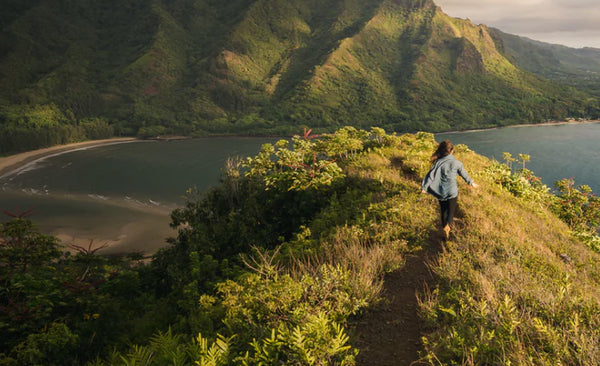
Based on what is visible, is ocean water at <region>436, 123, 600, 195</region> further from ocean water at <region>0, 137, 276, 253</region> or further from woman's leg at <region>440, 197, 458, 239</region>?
ocean water at <region>0, 137, 276, 253</region>

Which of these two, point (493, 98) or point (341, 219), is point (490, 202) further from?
point (493, 98)

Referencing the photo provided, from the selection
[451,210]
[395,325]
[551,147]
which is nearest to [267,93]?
[551,147]

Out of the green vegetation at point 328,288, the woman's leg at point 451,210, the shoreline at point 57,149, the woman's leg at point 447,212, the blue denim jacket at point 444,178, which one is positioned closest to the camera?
the green vegetation at point 328,288

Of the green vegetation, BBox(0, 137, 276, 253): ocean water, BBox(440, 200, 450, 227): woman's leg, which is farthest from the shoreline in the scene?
BBox(440, 200, 450, 227): woman's leg

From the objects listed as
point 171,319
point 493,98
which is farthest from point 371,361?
point 493,98

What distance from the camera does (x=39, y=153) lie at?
100438 mm

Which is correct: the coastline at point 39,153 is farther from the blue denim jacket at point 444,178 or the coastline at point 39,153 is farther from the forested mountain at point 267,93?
the blue denim jacket at point 444,178

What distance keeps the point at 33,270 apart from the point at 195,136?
442 ft

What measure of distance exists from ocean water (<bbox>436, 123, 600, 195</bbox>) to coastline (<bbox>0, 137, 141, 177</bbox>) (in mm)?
123760

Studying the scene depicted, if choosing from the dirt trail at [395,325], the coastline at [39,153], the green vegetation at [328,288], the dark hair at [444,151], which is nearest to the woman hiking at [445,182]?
the dark hair at [444,151]

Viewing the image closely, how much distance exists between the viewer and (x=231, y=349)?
3227mm

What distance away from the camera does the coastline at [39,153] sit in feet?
279

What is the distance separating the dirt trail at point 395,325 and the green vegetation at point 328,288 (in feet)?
0.50

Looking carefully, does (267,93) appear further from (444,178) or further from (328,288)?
(328,288)
